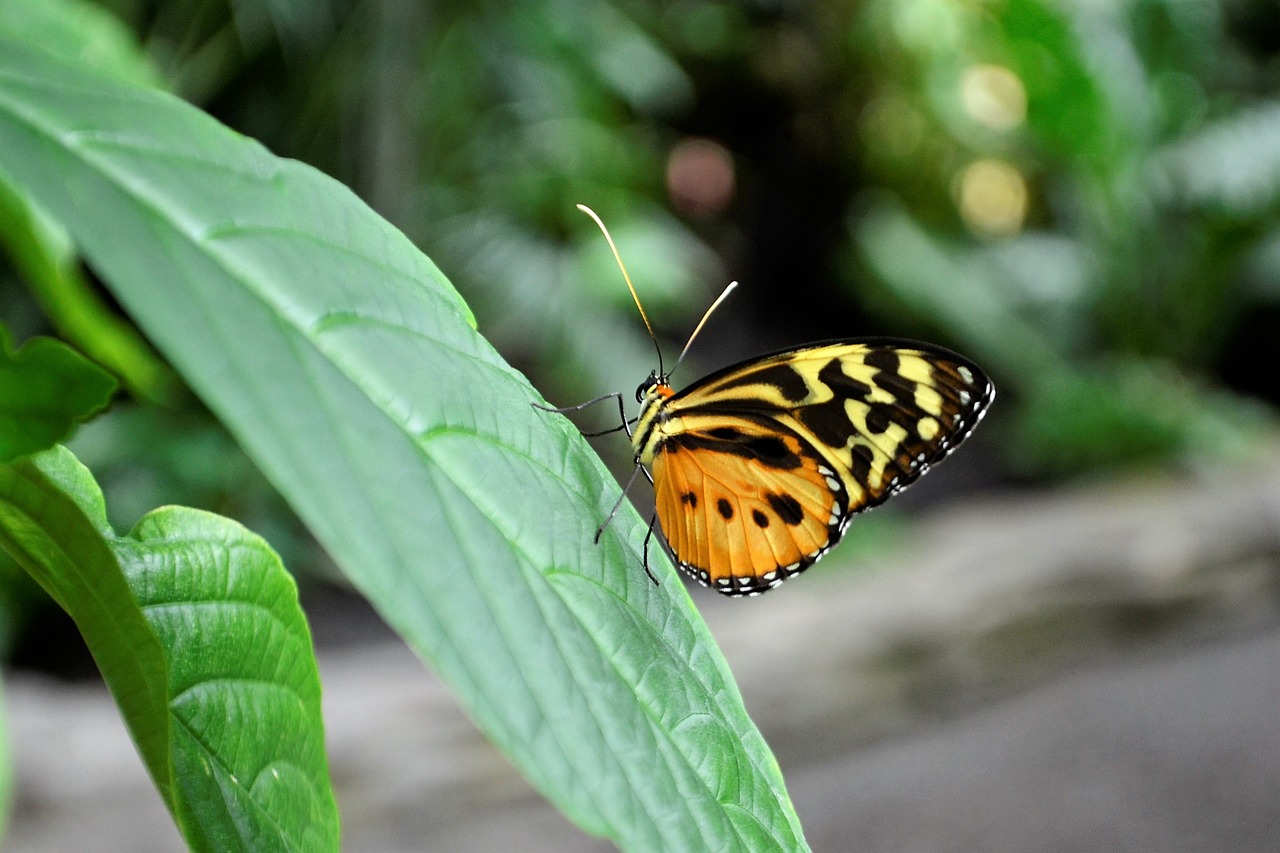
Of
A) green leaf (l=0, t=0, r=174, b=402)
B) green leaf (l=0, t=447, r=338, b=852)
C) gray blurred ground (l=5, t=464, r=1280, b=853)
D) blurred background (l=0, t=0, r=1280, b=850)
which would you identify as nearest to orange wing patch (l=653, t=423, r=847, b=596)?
green leaf (l=0, t=0, r=174, b=402)

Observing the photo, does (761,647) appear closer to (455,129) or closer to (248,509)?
(248,509)

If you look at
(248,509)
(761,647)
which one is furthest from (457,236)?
(761,647)

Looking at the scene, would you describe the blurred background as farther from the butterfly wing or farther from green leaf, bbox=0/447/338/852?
green leaf, bbox=0/447/338/852

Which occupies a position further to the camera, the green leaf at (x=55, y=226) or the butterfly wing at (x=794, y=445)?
the butterfly wing at (x=794, y=445)

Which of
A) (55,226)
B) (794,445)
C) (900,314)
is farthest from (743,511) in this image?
(900,314)

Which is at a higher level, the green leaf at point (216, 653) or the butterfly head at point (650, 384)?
the butterfly head at point (650, 384)

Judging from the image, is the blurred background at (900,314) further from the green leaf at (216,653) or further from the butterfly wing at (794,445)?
the green leaf at (216,653)

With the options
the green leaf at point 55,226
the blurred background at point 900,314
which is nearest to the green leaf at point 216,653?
the green leaf at point 55,226
